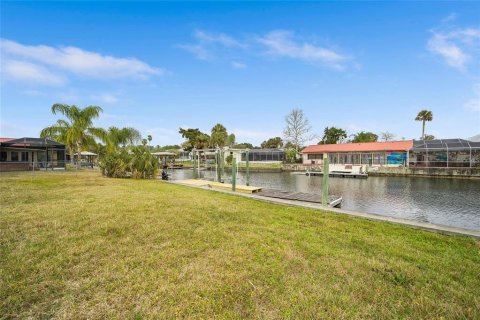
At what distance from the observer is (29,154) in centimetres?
2798

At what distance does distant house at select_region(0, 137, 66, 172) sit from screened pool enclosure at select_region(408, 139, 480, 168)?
137 ft

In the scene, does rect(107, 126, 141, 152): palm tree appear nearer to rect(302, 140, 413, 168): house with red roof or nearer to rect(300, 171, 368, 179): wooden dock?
rect(300, 171, 368, 179): wooden dock

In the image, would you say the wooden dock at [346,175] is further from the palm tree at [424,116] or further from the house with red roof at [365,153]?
the palm tree at [424,116]

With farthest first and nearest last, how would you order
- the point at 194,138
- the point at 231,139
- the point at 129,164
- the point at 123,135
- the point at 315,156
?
the point at 231,139 < the point at 194,138 < the point at 315,156 < the point at 123,135 < the point at 129,164

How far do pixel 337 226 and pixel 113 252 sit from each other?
494 centimetres

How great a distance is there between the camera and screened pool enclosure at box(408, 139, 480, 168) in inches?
1161

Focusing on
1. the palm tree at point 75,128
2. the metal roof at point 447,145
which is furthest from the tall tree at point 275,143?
the palm tree at point 75,128

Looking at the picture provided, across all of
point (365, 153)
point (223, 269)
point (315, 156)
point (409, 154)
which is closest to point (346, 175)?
point (409, 154)

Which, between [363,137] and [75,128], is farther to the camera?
[363,137]

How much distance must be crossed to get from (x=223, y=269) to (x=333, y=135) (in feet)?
204

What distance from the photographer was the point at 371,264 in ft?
12.8

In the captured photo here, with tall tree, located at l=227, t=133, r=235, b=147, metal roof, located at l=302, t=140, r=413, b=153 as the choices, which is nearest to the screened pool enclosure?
metal roof, located at l=302, t=140, r=413, b=153

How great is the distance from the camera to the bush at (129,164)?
18.8m

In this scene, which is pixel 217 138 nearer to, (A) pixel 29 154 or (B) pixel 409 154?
(A) pixel 29 154
